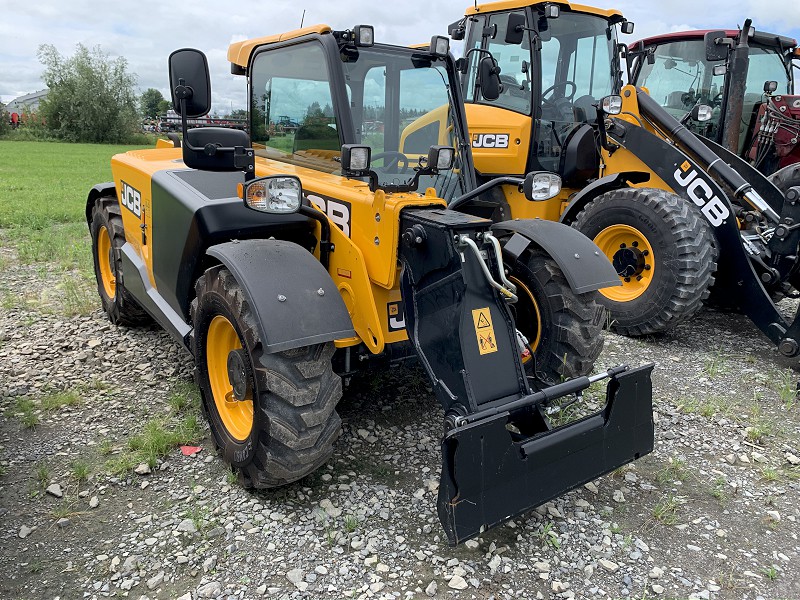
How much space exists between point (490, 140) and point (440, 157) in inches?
137

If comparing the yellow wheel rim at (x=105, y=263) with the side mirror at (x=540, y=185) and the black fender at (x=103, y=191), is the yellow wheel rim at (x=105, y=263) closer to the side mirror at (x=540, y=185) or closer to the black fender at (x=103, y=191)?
the black fender at (x=103, y=191)

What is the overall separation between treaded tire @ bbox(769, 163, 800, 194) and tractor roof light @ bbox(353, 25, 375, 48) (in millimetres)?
4893

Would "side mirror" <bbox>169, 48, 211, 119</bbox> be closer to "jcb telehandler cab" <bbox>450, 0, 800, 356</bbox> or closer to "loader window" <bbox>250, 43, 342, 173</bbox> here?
"loader window" <bbox>250, 43, 342, 173</bbox>

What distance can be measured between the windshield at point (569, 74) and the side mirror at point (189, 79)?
4096 mm

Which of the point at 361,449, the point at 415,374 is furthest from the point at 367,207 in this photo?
the point at 415,374

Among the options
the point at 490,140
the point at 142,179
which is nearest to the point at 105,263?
the point at 142,179

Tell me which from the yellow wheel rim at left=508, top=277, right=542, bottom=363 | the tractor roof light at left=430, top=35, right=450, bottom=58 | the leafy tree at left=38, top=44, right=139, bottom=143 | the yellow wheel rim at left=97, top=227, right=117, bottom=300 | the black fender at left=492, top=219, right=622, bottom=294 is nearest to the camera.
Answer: the black fender at left=492, top=219, right=622, bottom=294

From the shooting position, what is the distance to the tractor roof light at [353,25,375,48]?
132 inches

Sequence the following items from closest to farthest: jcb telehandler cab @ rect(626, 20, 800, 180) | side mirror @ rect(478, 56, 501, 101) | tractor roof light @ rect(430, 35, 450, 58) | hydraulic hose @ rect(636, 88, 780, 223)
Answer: tractor roof light @ rect(430, 35, 450, 58)
side mirror @ rect(478, 56, 501, 101)
hydraulic hose @ rect(636, 88, 780, 223)
jcb telehandler cab @ rect(626, 20, 800, 180)

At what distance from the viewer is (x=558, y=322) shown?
3.50 metres

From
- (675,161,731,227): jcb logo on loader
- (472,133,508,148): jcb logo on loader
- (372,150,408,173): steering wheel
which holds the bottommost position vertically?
(675,161,731,227): jcb logo on loader

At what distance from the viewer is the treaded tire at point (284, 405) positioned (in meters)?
2.71

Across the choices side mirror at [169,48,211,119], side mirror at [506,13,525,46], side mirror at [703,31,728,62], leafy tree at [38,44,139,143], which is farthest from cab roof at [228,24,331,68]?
leafy tree at [38,44,139,143]

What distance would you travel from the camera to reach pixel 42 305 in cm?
574
